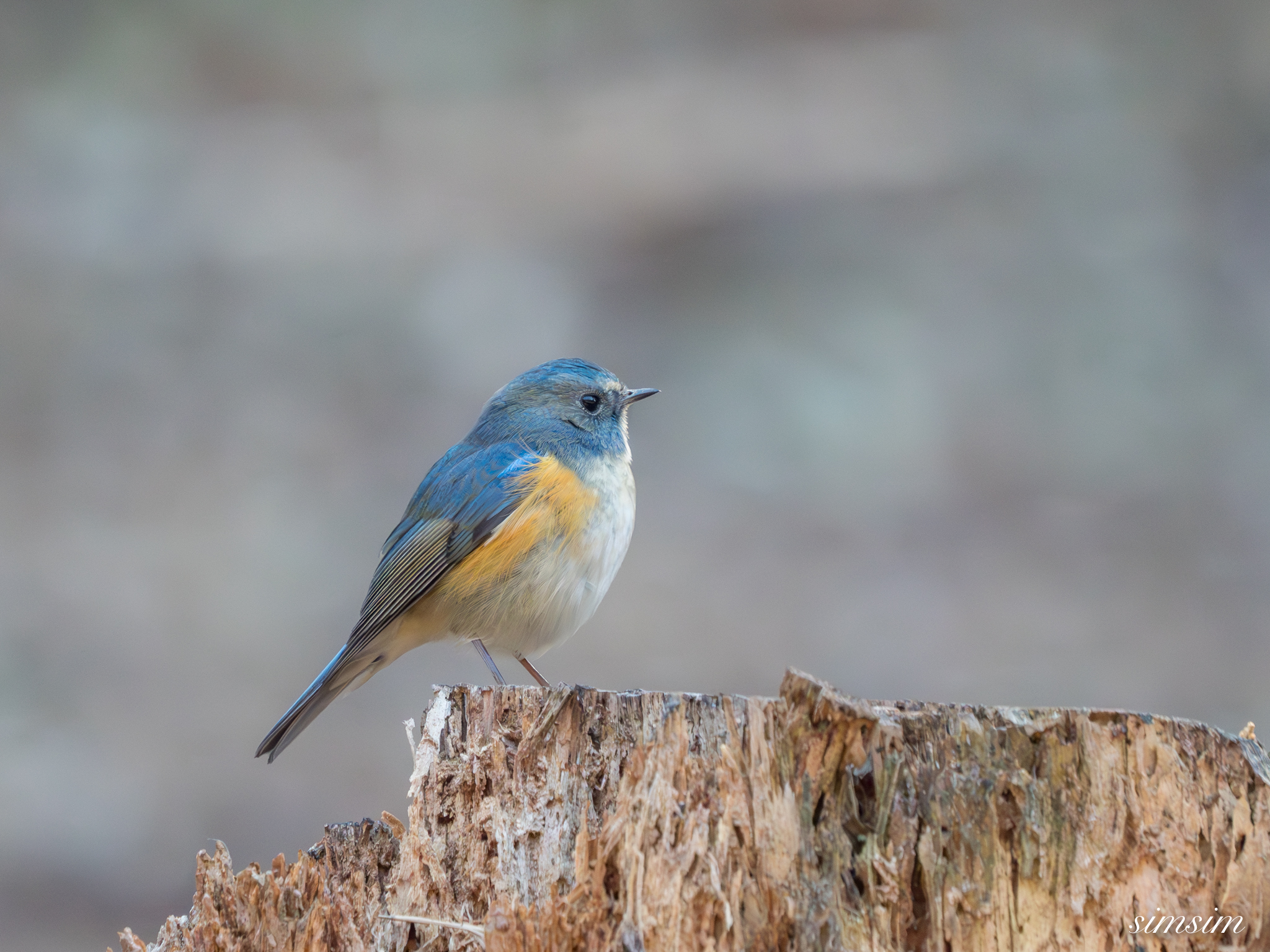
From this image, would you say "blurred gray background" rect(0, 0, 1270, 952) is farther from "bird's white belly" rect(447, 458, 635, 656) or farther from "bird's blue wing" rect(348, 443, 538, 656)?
"bird's white belly" rect(447, 458, 635, 656)

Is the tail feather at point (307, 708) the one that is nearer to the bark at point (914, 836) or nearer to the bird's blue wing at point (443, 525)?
the bird's blue wing at point (443, 525)

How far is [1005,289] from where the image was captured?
425 inches

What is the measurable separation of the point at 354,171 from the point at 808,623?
6.04 metres

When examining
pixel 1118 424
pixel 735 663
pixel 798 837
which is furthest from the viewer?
pixel 1118 424

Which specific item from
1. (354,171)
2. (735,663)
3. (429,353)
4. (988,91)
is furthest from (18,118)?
(988,91)

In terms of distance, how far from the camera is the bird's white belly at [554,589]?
4.02m

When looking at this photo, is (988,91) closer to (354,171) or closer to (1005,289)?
(1005,289)

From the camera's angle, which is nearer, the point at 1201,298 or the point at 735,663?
the point at 735,663

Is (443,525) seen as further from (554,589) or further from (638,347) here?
(638,347)

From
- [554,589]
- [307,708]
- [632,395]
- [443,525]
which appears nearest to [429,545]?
[443,525]

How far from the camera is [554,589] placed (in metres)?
4.02

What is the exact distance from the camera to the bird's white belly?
13.2ft

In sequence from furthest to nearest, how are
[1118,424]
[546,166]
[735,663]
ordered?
[546,166] → [1118,424] → [735,663]

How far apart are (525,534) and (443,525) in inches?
16.6
